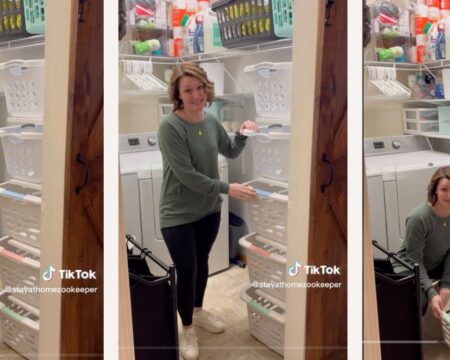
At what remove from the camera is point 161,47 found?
1.44 metres

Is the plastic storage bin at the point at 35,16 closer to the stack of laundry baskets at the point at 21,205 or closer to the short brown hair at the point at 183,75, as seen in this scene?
the stack of laundry baskets at the point at 21,205

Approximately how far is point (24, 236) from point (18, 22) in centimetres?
79

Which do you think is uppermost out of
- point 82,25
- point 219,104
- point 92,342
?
point 82,25

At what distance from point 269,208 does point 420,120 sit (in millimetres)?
660

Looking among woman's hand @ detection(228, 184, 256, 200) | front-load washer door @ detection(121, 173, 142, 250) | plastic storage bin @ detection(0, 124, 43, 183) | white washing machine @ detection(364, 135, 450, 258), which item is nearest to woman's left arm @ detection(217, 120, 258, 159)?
woman's hand @ detection(228, 184, 256, 200)

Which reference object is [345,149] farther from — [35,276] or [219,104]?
[35,276]

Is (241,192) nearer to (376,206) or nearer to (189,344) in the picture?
(376,206)

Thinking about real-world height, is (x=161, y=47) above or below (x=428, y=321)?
above

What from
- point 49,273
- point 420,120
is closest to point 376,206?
point 420,120

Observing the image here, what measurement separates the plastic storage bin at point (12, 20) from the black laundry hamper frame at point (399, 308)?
152 centimetres

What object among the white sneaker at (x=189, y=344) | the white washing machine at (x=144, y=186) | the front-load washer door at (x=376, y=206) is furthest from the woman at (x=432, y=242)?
the white sneaker at (x=189, y=344)

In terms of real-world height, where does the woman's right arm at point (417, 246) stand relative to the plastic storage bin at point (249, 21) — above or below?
below

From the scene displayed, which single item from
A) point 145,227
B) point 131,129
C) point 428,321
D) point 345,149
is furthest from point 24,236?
point 428,321

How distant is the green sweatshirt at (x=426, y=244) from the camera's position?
4.79ft
